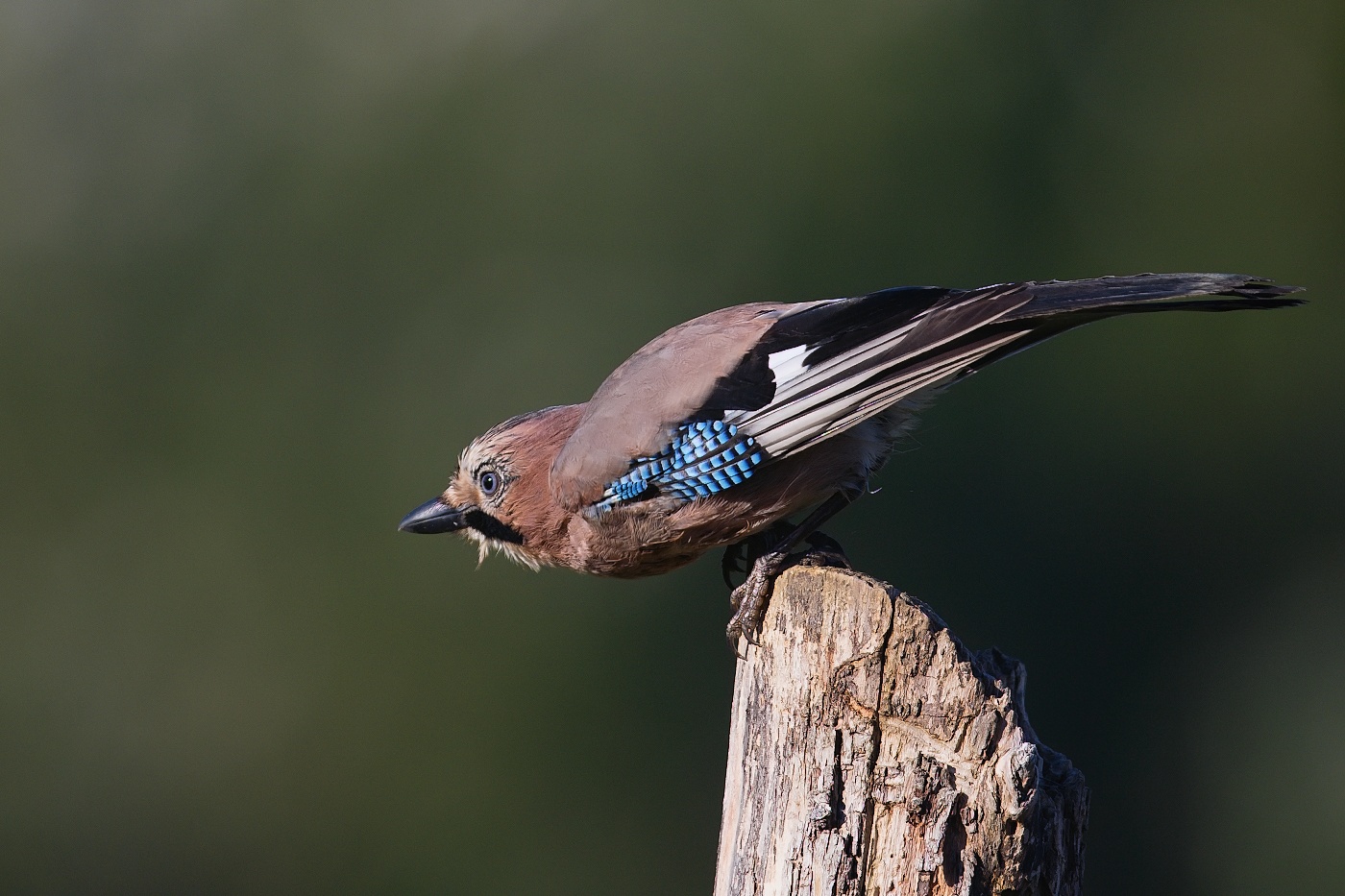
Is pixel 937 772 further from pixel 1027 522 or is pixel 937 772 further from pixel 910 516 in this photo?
pixel 1027 522

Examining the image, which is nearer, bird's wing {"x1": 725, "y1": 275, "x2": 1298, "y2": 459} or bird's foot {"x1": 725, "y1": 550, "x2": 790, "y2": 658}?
bird's wing {"x1": 725, "y1": 275, "x2": 1298, "y2": 459}

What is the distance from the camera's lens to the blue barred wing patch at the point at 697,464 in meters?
3.21

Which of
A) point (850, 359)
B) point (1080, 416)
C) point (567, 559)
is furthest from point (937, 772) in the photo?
point (1080, 416)

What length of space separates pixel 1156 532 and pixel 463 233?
5.37 meters

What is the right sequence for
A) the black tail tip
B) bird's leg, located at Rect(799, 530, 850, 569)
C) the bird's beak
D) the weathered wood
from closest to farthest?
1. the weathered wood
2. the black tail tip
3. bird's leg, located at Rect(799, 530, 850, 569)
4. the bird's beak

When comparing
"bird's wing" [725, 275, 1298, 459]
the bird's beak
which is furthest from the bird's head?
"bird's wing" [725, 275, 1298, 459]

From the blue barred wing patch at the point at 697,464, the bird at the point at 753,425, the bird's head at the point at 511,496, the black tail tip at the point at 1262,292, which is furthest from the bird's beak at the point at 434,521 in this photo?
the black tail tip at the point at 1262,292

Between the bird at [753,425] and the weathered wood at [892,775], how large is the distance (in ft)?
1.28

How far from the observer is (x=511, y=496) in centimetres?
372

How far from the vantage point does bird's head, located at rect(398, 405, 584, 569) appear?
3.66 meters

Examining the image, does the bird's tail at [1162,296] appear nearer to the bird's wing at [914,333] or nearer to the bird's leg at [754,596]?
the bird's wing at [914,333]

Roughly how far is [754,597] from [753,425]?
0.49 m

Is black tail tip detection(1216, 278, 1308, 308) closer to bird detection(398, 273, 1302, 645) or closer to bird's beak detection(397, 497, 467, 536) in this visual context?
bird detection(398, 273, 1302, 645)

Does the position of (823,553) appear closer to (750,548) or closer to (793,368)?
(793,368)
